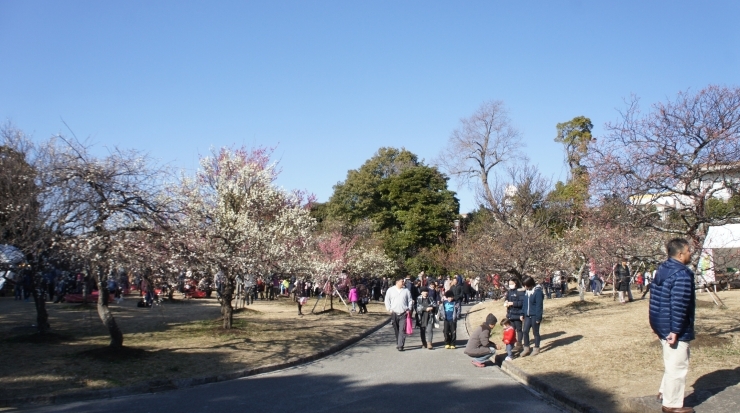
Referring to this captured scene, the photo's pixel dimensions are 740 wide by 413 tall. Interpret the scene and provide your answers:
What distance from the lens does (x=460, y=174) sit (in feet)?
143

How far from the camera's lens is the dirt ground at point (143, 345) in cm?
1105

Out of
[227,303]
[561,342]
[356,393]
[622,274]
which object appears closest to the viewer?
[356,393]

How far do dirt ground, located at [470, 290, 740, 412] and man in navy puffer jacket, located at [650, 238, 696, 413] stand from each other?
3.60 ft

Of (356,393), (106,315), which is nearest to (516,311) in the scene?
(356,393)

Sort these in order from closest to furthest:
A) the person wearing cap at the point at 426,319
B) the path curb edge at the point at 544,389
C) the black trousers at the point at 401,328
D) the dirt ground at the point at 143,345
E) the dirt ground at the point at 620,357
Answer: the path curb edge at the point at 544,389 < the dirt ground at the point at 620,357 < the dirt ground at the point at 143,345 < the black trousers at the point at 401,328 < the person wearing cap at the point at 426,319

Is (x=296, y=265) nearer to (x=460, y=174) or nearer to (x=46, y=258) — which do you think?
(x=46, y=258)

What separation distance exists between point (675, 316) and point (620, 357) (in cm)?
540

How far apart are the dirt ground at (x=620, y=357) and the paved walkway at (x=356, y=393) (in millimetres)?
810

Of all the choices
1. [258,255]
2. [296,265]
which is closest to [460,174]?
[296,265]

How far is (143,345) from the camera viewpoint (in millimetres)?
14938

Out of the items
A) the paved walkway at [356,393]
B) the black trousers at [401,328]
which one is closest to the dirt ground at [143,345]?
the paved walkway at [356,393]

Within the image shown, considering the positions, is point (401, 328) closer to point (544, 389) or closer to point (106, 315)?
point (544, 389)

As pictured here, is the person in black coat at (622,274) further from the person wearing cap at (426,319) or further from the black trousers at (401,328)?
the black trousers at (401,328)

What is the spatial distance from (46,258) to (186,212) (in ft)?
12.6
